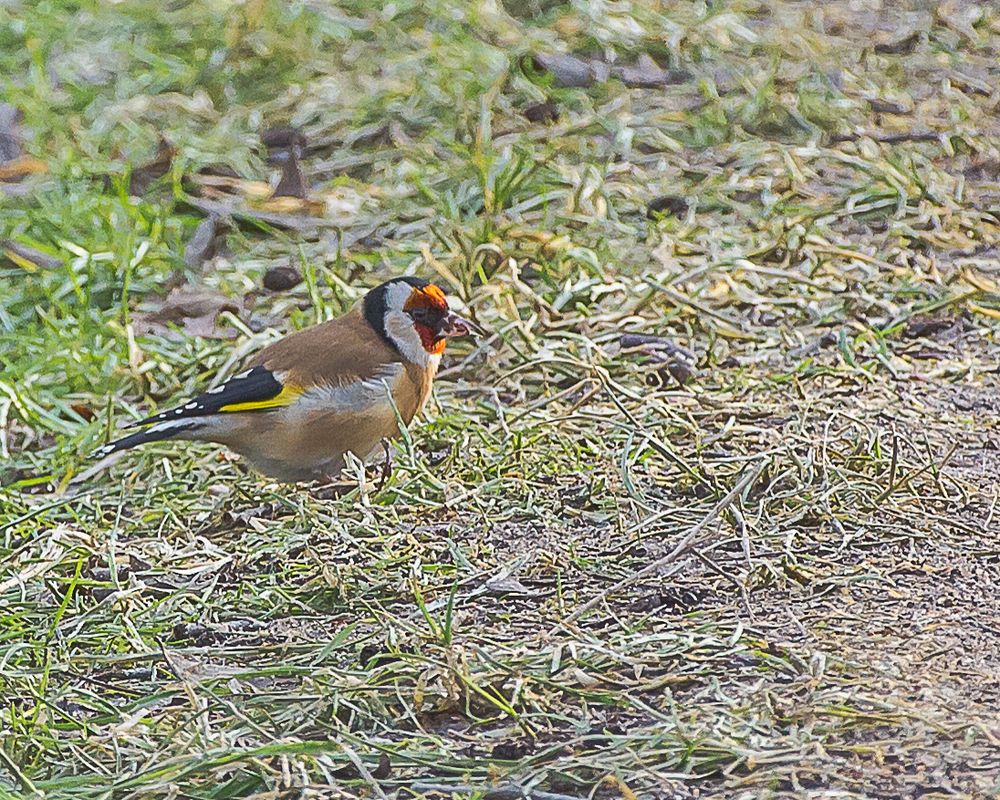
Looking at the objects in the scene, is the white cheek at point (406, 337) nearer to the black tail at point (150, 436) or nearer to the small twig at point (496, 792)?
the black tail at point (150, 436)

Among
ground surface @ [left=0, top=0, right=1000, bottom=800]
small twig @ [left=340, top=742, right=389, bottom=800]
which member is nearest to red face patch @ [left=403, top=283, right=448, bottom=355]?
ground surface @ [left=0, top=0, right=1000, bottom=800]

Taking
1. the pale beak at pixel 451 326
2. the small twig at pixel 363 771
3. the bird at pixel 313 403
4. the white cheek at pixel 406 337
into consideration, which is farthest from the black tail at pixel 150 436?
the small twig at pixel 363 771

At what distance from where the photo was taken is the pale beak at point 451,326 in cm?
426

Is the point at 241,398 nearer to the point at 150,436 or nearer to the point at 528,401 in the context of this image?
the point at 150,436

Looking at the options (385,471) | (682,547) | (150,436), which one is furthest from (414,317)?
(682,547)

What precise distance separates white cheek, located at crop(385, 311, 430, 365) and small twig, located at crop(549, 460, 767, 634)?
1004 millimetres

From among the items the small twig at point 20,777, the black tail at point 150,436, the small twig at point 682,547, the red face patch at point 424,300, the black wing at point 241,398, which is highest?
the small twig at point 682,547

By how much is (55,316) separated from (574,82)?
2249 mm

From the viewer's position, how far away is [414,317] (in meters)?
4.23

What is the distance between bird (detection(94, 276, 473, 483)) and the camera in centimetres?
394

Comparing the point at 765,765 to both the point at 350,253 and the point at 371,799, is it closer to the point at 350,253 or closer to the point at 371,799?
the point at 371,799

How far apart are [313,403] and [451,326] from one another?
47 centimetres

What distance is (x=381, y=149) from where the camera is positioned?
6.12 meters

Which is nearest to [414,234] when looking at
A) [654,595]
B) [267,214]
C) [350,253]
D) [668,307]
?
[350,253]
